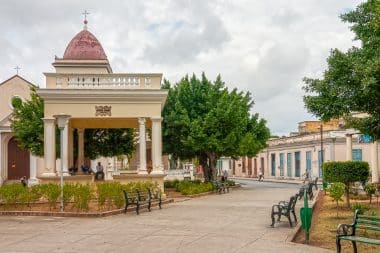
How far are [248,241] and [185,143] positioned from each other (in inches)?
756

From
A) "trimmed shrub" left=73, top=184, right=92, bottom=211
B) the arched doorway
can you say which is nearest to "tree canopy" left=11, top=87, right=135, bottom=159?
the arched doorway

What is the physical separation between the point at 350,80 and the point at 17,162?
29321mm

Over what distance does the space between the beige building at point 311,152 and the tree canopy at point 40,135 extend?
12.5 m

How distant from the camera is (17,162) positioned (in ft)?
125

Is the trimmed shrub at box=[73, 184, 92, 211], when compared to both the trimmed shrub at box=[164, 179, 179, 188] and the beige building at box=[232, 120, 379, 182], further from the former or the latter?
the beige building at box=[232, 120, 379, 182]

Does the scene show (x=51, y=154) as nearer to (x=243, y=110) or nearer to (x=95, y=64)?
(x=95, y=64)

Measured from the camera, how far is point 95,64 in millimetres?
32344

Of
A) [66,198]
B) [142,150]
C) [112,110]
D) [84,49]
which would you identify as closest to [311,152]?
[84,49]

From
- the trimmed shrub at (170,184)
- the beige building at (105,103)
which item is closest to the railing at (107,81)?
the beige building at (105,103)

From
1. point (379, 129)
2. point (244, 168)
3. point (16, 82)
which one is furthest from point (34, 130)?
point (244, 168)

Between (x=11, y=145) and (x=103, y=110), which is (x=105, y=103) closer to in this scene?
(x=103, y=110)

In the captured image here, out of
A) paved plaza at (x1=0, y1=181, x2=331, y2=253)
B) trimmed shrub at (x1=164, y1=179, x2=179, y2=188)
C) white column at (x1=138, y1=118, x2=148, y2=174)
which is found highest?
white column at (x1=138, y1=118, x2=148, y2=174)

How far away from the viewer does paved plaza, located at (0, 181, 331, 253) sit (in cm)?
1040

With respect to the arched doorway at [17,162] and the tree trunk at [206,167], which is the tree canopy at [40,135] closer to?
the tree trunk at [206,167]
